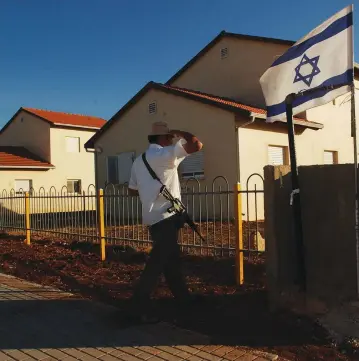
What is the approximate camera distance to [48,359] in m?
3.52

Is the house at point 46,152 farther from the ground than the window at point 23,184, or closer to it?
farther from the ground

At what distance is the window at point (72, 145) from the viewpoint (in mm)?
26938

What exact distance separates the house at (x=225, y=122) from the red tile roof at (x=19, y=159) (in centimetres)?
750

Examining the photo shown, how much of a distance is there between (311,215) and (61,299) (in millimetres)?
3138

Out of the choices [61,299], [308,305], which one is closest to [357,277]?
[308,305]

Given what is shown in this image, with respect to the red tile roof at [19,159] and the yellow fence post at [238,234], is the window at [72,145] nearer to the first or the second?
the red tile roof at [19,159]

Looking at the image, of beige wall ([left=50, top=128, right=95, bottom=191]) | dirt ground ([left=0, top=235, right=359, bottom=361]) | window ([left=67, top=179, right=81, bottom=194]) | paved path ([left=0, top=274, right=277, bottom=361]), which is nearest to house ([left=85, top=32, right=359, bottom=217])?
dirt ground ([left=0, top=235, right=359, bottom=361])

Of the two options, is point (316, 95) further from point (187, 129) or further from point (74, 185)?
point (74, 185)

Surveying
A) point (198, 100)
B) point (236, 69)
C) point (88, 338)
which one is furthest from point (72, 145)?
point (88, 338)

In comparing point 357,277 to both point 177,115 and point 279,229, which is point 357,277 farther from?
point 177,115

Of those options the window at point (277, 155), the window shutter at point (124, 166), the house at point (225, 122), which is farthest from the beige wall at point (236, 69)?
the window shutter at point (124, 166)

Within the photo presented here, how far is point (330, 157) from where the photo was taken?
652 inches

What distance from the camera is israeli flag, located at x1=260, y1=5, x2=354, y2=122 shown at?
370 cm

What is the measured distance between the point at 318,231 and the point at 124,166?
42.9 feet
